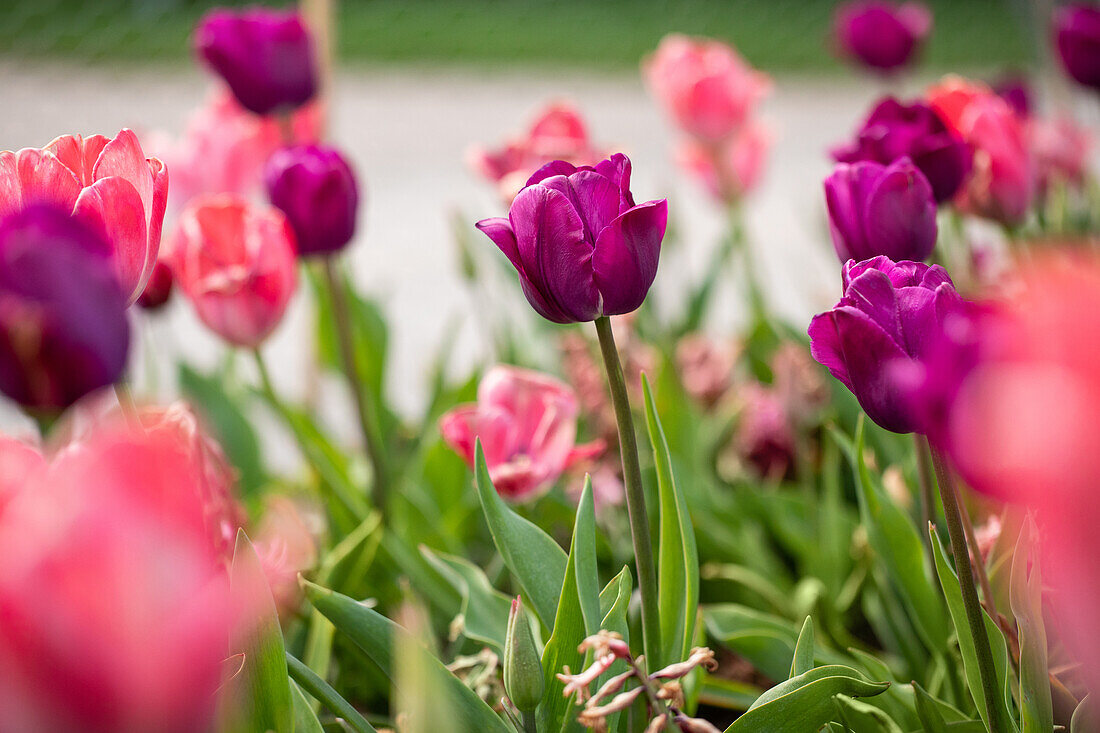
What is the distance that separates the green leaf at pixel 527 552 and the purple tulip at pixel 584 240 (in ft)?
0.31

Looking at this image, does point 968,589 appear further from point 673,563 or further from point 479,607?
point 479,607

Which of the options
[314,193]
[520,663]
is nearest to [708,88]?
[314,193]

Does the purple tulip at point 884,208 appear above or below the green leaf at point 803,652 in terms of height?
above

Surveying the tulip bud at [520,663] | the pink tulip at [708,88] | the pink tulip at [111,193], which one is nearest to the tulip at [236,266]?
the pink tulip at [111,193]

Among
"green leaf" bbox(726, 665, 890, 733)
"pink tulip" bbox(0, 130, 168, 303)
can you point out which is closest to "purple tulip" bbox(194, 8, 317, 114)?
"pink tulip" bbox(0, 130, 168, 303)

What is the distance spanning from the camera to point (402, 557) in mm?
692

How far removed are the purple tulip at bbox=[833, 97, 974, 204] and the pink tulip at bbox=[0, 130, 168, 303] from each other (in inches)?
15.4

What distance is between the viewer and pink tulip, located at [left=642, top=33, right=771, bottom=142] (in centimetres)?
122

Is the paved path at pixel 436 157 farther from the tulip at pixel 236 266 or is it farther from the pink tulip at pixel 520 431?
the pink tulip at pixel 520 431

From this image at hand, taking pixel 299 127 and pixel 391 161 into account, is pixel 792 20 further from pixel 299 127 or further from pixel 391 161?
pixel 299 127

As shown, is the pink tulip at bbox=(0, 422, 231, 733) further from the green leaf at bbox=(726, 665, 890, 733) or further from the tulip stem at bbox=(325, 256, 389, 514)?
the tulip stem at bbox=(325, 256, 389, 514)

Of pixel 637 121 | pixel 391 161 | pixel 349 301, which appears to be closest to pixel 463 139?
pixel 391 161

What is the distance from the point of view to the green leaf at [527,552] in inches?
17.8

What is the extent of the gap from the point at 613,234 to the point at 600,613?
174 millimetres
